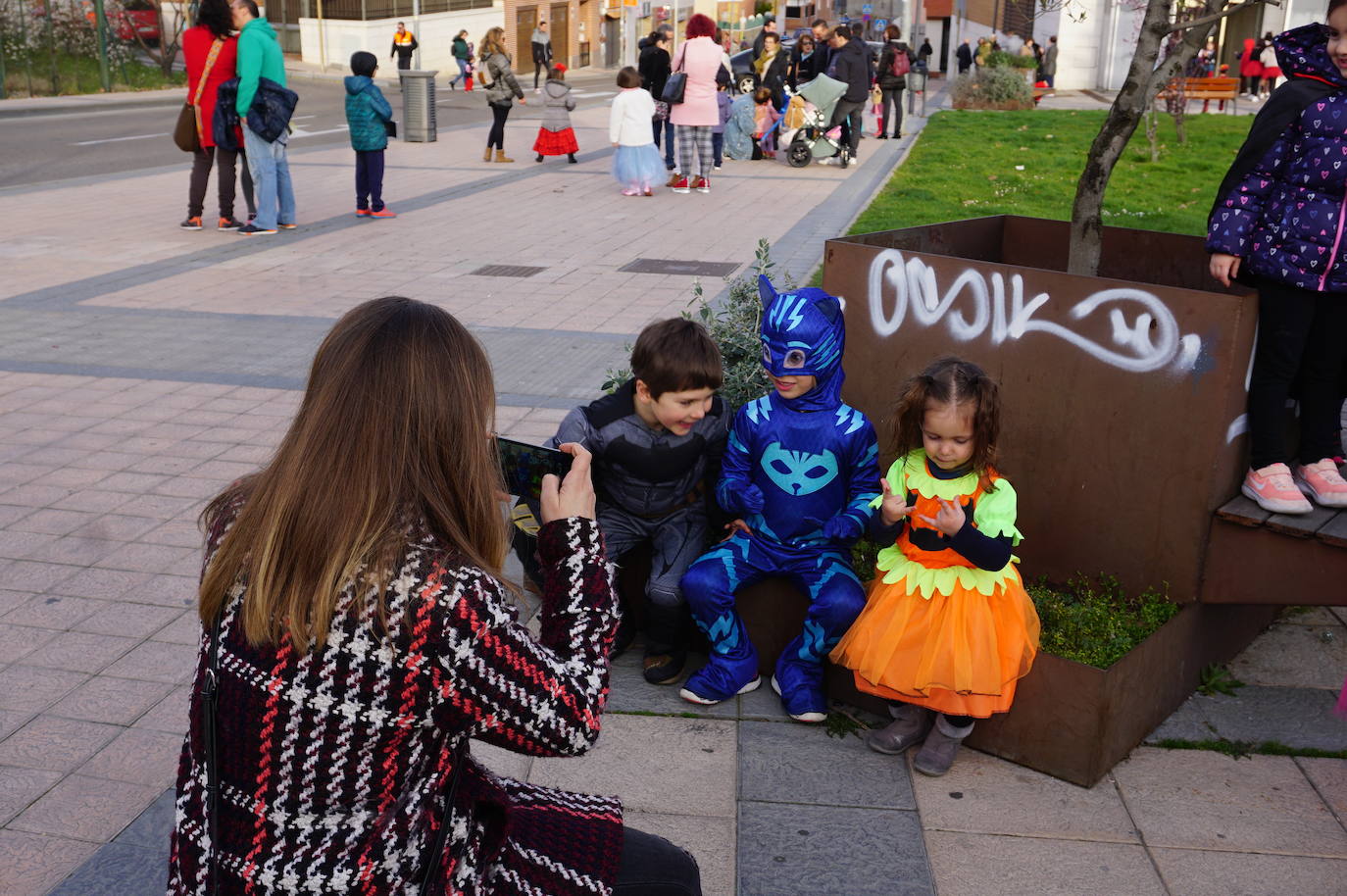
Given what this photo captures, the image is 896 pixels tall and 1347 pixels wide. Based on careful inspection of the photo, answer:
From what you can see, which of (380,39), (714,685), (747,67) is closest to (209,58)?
(714,685)

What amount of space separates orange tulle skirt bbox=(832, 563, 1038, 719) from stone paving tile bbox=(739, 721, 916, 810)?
23cm

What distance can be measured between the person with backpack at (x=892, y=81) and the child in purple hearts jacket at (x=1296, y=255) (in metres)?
18.4

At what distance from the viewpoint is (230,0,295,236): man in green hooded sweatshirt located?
436 inches

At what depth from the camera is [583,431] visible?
3824 millimetres

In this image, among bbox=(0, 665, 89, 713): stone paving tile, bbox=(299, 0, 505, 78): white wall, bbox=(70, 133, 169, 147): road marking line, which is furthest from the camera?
bbox=(299, 0, 505, 78): white wall

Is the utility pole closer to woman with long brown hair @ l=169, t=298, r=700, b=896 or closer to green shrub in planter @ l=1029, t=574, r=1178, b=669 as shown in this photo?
green shrub in planter @ l=1029, t=574, r=1178, b=669

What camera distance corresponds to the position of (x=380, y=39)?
133 feet

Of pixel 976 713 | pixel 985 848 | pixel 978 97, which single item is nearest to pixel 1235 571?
pixel 976 713

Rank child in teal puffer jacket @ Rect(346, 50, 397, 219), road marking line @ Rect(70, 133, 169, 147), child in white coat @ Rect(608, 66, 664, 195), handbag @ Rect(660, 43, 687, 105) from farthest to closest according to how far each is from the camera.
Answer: road marking line @ Rect(70, 133, 169, 147) → handbag @ Rect(660, 43, 687, 105) → child in white coat @ Rect(608, 66, 664, 195) → child in teal puffer jacket @ Rect(346, 50, 397, 219)

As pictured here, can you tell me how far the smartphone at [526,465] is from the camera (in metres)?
3.58

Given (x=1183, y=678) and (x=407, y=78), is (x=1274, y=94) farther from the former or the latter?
(x=407, y=78)

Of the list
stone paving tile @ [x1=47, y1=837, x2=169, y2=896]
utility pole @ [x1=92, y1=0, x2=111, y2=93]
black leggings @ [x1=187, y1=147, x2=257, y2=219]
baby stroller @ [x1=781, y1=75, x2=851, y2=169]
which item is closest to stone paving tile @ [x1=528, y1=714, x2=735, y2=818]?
stone paving tile @ [x1=47, y1=837, x2=169, y2=896]

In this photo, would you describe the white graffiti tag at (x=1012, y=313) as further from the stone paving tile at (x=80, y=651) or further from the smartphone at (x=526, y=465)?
the stone paving tile at (x=80, y=651)

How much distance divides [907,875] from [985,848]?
0.77 ft
